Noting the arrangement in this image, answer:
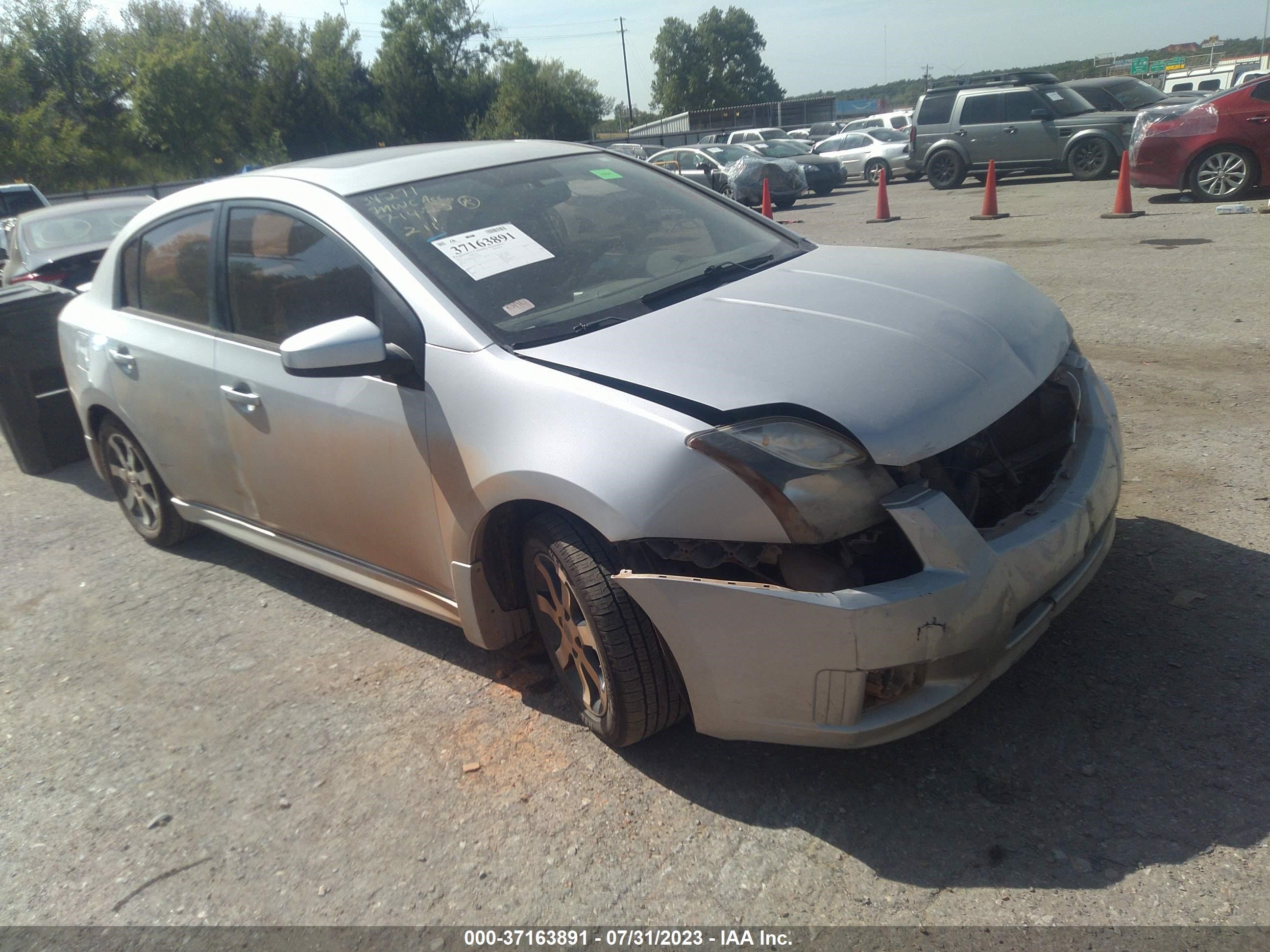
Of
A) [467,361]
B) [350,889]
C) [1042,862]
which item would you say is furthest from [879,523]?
[350,889]

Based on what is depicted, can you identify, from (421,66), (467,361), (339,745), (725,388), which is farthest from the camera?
(421,66)

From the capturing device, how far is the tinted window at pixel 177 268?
3904 mm

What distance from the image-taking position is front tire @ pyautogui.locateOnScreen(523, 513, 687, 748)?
2619 mm

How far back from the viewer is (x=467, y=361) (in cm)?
287

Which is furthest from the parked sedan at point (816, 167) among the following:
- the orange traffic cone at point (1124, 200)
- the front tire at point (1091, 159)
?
the orange traffic cone at point (1124, 200)

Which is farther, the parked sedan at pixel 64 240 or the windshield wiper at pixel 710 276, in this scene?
the parked sedan at pixel 64 240

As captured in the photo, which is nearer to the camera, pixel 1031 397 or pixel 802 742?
pixel 802 742

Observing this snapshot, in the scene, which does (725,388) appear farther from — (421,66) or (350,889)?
(421,66)

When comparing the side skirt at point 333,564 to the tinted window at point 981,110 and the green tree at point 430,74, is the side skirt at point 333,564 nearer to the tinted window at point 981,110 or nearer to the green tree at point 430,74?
the tinted window at point 981,110

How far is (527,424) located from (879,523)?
0.97 meters

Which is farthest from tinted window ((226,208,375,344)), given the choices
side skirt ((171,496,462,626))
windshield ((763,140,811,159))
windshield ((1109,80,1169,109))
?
windshield ((763,140,811,159))

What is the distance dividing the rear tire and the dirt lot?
624 inches

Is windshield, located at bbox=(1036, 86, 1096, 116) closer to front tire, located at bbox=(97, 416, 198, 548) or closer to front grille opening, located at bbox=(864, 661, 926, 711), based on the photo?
front tire, located at bbox=(97, 416, 198, 548)

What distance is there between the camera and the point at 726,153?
21.8 metres
